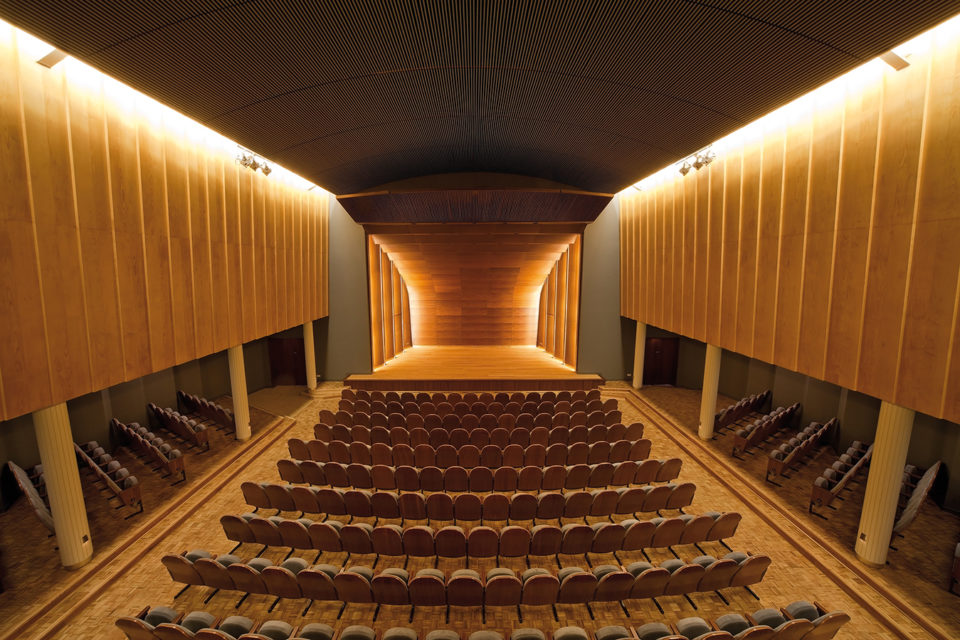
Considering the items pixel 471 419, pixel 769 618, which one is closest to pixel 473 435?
pixel 471 419

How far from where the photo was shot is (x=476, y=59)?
556cm

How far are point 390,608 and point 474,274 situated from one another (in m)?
12.7

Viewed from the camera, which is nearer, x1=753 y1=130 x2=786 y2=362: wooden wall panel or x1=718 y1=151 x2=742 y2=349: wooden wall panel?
x1=753 y1=130 x2=786 y2=362: wooden wall panel

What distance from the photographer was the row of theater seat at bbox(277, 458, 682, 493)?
6.38 meters

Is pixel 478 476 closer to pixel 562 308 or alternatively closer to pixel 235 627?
pixel 235 627

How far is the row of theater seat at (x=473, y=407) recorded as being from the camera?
9.36 m

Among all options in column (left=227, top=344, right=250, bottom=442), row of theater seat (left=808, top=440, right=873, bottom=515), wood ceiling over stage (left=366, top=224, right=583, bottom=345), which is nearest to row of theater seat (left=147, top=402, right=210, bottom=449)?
column (left=227, top=344, right=250, bottom=442)

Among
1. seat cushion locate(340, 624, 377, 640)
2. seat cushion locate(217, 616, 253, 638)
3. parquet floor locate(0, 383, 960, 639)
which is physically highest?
seat cushion locate(340, 624, 377, 640)

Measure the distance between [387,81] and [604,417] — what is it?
7901 millimetres

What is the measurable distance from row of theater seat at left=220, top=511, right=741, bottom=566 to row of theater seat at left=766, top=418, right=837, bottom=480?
346 cm

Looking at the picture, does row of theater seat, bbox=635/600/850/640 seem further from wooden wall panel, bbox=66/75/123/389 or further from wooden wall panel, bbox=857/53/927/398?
wooden wall panel, bbox=66/75/123/389

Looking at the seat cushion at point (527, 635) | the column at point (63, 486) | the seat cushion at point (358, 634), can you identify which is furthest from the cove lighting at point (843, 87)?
the column at point (63, 486)

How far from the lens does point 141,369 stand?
20.4ft

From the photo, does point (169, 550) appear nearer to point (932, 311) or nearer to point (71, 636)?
point (71, 636)
